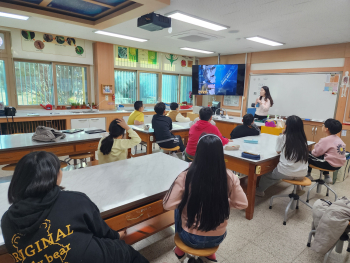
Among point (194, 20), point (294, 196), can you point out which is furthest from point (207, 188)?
point (194, 20)

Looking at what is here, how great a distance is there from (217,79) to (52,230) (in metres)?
6.75

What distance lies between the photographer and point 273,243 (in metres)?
2.10

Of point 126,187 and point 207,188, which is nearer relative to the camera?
point 207,188

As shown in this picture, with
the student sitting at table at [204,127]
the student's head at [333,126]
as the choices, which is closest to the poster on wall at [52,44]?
the student sitting at table at [204,127]

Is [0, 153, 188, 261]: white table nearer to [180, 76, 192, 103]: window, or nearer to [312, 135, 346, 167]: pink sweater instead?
[312, 135, 346, 167]: pink sweater

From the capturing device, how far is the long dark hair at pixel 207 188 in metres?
1.21

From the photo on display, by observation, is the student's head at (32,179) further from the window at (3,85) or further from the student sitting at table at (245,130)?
the window at (3,85)

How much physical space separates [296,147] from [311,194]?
125 cm

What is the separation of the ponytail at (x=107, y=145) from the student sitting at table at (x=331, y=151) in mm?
2567

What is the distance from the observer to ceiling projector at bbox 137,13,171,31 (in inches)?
126

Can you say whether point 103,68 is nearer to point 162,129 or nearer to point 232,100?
point 162,129

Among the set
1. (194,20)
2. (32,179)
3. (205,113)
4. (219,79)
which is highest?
(194,20)

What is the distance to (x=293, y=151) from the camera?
2.38m

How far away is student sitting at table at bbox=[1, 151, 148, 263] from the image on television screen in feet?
21.1
